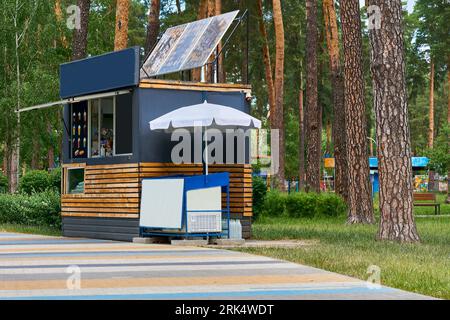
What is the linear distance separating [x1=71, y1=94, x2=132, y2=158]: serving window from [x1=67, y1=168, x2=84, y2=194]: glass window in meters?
0.37

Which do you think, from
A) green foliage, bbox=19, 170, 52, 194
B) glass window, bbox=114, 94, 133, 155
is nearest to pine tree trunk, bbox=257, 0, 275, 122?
green foliage, bbox=19, 170, 52, 194

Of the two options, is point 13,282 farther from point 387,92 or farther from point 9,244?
point 387,92

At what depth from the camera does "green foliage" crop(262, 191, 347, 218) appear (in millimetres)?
31984

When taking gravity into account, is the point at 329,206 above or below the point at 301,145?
below

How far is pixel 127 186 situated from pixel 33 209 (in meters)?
6.53

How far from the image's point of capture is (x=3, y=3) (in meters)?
36.6

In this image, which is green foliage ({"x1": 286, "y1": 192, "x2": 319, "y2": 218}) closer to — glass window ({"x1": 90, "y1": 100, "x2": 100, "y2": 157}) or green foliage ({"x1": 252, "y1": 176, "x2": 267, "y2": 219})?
green foliage ({"x1": 252, "y1": 176, "x2": 267, "y2": 219})

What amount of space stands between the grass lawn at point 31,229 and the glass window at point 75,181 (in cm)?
134

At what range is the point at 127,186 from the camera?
68.1 ft

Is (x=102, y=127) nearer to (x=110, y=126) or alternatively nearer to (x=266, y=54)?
(x=110, y=126)

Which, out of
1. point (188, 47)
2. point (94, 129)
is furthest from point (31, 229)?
point (188, 47)

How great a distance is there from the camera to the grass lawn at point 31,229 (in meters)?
24.1
